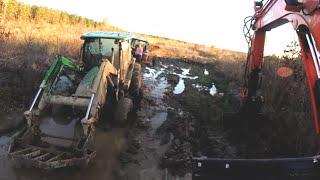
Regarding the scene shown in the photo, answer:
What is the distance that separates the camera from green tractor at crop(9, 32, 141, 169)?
23.0 feet

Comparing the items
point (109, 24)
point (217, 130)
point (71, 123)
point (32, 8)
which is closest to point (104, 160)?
point (71, 123)

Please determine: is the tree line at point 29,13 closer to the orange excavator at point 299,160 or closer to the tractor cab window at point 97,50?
the tractor cab window at point 97,50

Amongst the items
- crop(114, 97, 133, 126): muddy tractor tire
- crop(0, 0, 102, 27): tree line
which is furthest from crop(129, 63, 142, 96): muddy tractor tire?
crop(0, 0, 102, 27): tree line

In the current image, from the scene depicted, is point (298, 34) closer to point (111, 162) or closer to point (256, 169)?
point (256, 169)

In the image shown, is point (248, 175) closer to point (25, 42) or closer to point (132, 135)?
point (132, 135)

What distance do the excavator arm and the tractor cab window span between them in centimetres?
323

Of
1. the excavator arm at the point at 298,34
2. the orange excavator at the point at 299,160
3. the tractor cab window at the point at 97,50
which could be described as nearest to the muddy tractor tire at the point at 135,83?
the tractor cab window at the point at 97,50

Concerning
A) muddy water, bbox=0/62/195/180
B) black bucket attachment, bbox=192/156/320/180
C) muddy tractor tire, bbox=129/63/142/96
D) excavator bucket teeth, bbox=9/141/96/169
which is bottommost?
muddy water, bbox=0/62/195/180

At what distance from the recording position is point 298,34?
5.53m

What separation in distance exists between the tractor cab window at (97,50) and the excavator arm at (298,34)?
127 inches

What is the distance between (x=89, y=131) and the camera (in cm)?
730

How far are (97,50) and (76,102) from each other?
240cm

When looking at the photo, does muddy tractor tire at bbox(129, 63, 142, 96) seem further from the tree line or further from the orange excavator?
the tree line

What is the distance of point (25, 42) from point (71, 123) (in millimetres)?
8426
